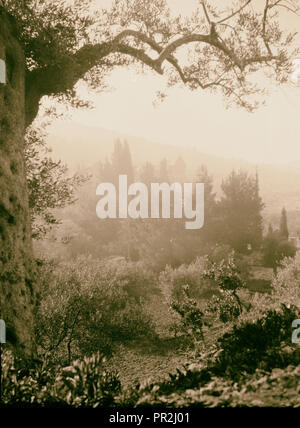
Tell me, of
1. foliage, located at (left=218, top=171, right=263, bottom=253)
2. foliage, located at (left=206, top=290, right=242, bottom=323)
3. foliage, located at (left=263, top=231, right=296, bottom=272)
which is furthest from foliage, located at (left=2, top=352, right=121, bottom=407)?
foliage, located at (left=263, top=231, right=296, bottom=272)

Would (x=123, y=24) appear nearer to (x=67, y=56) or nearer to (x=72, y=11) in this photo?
(x=72, y=11)

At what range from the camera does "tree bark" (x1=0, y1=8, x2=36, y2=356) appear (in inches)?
326

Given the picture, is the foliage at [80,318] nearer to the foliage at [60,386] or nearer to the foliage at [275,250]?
→ the foliage at [60,386]

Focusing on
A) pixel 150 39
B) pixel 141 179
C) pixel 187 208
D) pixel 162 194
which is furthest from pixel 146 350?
pixel 141 179

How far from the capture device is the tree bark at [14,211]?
8.28m

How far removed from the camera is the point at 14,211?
29.4 ft

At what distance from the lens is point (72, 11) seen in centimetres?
1085

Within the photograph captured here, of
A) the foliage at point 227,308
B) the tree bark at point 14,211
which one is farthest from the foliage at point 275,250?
the tree bark at point 14,211

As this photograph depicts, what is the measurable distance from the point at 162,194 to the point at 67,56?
42.0 m
